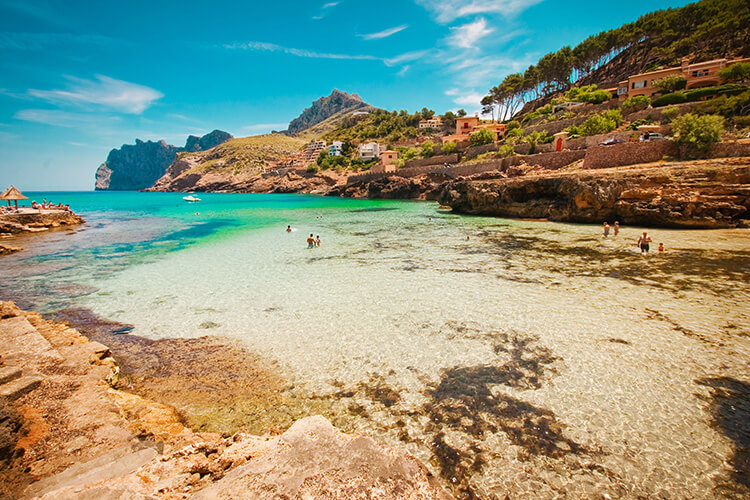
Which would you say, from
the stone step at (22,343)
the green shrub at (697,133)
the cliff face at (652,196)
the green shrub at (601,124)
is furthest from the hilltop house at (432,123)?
the stone step at (22,343)

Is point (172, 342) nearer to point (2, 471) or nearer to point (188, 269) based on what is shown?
point (2, 471)

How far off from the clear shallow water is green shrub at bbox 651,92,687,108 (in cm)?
2798

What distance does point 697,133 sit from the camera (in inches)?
936

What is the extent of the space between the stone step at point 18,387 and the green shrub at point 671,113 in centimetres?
4809

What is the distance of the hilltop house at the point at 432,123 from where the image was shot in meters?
98.0

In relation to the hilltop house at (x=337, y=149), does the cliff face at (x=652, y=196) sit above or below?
below

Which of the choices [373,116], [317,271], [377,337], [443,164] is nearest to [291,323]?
[377,337]

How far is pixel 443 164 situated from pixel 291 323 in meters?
53.1

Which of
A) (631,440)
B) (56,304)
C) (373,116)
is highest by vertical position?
(373,116)

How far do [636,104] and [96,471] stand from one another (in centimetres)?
5523

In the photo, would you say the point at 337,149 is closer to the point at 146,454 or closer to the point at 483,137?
the point at 483,137

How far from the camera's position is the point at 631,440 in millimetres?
4648

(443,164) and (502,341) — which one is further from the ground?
(443,164)

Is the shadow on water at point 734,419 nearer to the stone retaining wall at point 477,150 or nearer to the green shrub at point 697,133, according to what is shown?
the green shrub at point 697,133
